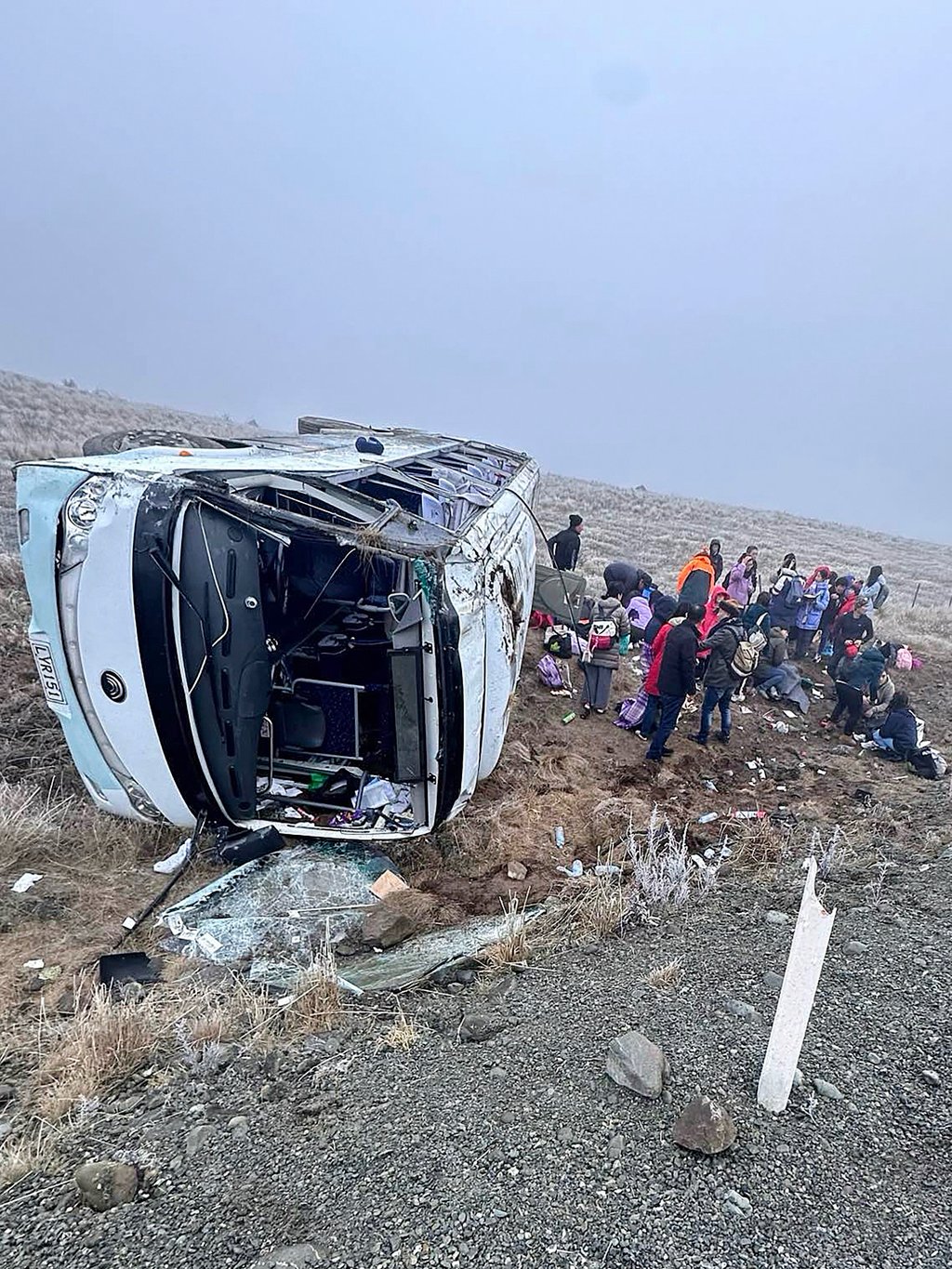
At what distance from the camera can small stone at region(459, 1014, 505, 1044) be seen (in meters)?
2.76

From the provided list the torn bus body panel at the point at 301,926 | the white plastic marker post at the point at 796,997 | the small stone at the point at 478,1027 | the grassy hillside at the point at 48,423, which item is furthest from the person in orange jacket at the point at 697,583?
the grassy hillside at the point at 48,423

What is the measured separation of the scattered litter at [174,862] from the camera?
13.4 ft

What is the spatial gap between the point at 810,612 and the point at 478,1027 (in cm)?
924

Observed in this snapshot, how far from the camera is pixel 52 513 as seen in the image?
144 inches

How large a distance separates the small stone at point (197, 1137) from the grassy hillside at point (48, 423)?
8.96 meters

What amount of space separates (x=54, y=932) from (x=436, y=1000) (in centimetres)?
204

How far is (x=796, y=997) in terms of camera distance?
2.07 meters

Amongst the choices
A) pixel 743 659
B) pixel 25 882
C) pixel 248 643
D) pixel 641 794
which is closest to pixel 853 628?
pixel 743 659

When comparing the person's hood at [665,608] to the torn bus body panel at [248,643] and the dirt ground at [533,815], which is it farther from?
the torn bus body panel at [248,643]

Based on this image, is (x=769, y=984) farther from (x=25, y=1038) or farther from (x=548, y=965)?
(x=25, y=1038)

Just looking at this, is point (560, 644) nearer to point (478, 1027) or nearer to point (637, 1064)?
point (478, 1027)

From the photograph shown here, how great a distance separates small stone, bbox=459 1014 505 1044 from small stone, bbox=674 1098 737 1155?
842mm

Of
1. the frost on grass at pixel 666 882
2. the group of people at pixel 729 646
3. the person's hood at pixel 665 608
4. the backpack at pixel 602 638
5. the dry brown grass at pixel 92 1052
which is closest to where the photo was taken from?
the dry brown grass at pixel 92 1052

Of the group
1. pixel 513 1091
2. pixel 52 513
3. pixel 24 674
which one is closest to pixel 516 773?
pixel 513 1091
